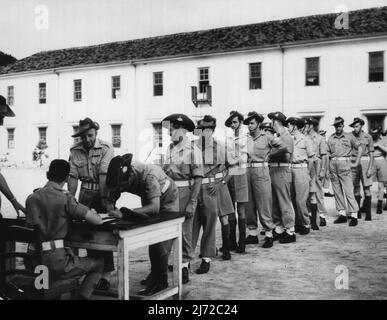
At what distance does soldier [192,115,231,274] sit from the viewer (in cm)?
606

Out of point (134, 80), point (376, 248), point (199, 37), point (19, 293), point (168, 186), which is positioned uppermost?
point (199, 37)

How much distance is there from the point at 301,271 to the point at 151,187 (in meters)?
2.48

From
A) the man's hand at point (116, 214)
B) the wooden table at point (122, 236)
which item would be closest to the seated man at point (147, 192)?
the man's hand at point (116, 214)

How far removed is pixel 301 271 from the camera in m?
5.96

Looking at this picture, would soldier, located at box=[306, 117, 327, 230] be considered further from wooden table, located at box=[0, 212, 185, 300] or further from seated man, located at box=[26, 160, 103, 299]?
seated man, located at box=[26, 160, 103, 299]

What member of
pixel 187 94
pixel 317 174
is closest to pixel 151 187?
pixel 317 174

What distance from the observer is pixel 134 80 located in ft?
96.0

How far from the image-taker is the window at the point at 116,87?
29.8m

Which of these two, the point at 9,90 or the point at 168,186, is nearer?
the point at 168,186

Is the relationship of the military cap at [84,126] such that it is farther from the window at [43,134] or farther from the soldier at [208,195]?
the window at [43,134]

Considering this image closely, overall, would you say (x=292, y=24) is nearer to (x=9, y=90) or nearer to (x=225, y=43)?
(x=225, y=43)

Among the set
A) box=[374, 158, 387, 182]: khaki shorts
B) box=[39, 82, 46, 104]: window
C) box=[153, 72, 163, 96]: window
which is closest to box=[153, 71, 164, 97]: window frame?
box=[153, 72, 163, 96]: window

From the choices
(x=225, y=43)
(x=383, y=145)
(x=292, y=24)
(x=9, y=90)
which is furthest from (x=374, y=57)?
(x=9, y=90)
